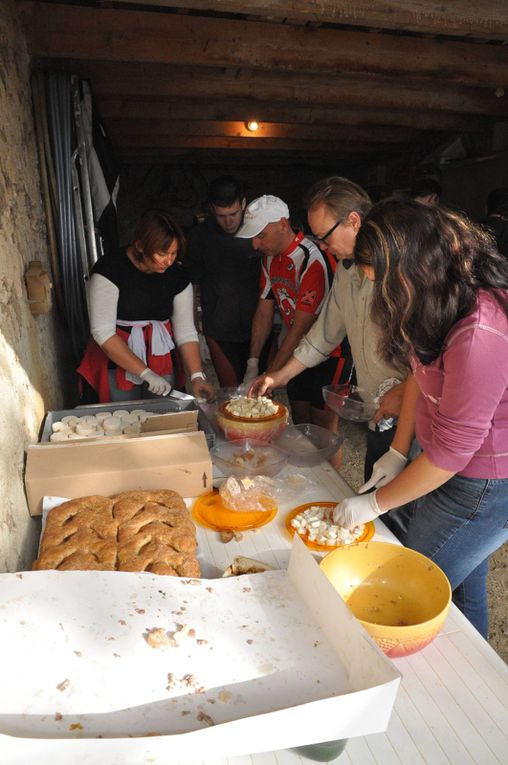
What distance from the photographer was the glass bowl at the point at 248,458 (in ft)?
5.74

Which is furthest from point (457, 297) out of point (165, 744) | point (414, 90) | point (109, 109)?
point (109, 109)

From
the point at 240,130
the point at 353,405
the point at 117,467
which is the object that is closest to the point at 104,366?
the point at 117,467

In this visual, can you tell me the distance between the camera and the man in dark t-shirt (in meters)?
3.31

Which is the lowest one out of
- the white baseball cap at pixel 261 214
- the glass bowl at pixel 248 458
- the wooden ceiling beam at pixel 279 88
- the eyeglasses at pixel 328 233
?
the glass bowl at pixel 248 458

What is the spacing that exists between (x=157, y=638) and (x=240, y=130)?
6.10 metres

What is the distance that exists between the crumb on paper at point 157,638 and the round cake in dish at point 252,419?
1.02m

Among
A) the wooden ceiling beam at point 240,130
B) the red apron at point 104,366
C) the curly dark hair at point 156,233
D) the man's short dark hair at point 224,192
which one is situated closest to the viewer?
the curly dark hair at point 156,233

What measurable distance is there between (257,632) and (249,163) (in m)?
8.97

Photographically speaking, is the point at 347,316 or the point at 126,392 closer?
the point at 347,316

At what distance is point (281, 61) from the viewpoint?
3.20 m

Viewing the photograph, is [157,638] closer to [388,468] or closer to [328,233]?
[388,468]

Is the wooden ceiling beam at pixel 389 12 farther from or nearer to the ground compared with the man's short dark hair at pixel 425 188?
farther from the ground

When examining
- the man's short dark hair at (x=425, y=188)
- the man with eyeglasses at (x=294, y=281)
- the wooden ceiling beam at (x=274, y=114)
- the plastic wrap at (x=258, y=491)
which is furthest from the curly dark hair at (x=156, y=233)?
the wooden ceiling beam at (x=274, y=114)

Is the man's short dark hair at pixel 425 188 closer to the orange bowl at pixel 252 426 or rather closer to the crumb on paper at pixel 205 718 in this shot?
the orange bowl at pixel 252 426
